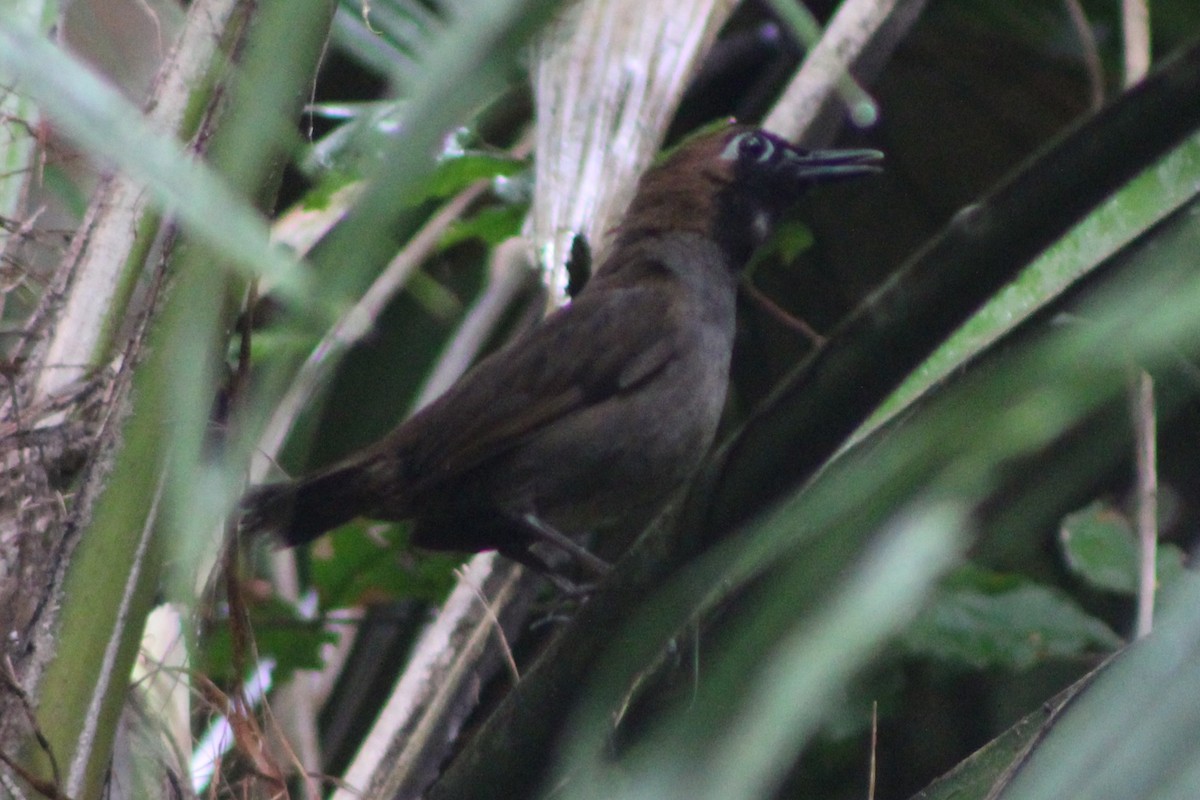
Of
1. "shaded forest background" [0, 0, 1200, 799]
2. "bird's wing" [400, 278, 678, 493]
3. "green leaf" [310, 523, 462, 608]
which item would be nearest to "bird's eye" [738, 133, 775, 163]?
"shaded forest background" [0, 0, 1200, 799]

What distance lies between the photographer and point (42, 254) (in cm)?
272

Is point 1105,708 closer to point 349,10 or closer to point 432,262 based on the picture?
point 349,10

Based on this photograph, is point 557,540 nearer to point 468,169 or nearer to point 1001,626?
point 468,169

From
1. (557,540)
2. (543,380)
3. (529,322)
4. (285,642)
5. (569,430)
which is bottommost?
(285,642)

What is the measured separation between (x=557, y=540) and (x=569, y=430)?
0.30 m

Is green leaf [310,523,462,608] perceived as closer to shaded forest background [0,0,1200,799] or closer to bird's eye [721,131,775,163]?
shaded forest background [0,0,1200,799]

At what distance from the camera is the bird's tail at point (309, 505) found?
10.4 feet

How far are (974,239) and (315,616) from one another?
105 inches

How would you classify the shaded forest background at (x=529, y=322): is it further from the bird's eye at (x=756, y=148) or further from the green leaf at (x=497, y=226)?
the bird's eye at (x=756, y=148)

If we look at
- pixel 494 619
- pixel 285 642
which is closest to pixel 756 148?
pixel 285 642

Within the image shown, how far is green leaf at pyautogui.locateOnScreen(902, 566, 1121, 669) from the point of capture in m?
3.19

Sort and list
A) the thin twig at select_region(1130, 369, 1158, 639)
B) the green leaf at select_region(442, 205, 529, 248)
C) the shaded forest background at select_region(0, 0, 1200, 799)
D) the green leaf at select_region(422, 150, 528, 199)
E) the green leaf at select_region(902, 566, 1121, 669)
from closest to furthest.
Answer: the shaded forest background at select_region(0, 0, 1200, 799), the thin twig at select_region(1130, 369, 1158, 639), the green leaf at select_region(422, 150, 528, 199), the green leaf at select_region(902, 566, 1121, 669), the green leaf at select_region(442, 205, 529, 248)

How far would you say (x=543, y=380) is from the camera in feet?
11.8

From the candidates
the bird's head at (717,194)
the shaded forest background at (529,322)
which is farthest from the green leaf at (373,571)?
the bird's head at (717,194)
